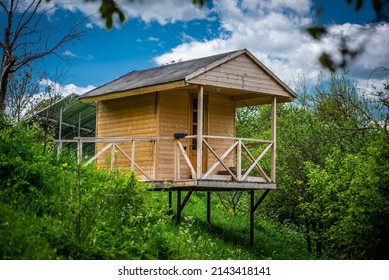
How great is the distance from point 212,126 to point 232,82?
1.90 meters

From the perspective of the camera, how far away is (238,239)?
1923 cm

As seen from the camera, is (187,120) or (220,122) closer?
(187,120)

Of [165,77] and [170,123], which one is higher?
[165,77]

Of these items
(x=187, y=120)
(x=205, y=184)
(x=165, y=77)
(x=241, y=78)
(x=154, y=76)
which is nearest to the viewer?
(x=205, y=184)

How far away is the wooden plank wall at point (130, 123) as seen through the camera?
17594mm

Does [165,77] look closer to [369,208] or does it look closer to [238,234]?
[238,234]

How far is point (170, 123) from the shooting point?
17719 mm

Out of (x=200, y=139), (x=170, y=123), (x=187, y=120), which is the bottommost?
(x=200, y=139)

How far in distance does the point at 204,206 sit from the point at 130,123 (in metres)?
6.34

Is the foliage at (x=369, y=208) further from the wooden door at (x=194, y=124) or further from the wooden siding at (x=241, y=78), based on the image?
the wooden door at (x=194, y=124)

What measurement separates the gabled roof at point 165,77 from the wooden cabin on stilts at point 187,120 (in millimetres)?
25

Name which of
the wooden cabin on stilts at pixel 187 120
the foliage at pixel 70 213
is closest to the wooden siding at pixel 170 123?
the wooden cabin on stilts at pixel 187 120

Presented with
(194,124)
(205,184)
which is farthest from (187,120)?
(205,184)
